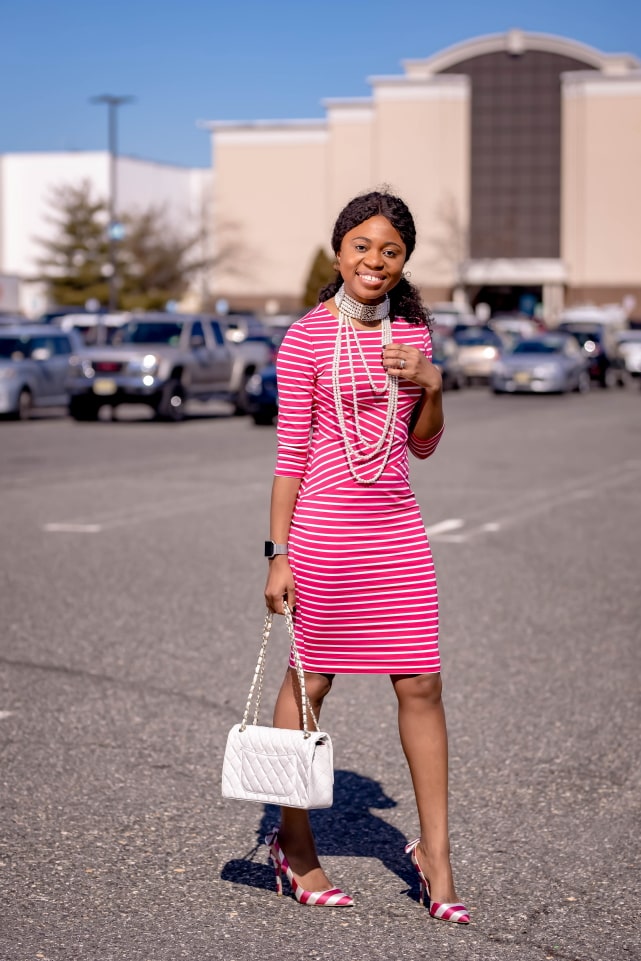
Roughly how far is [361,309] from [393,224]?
0.27 metres

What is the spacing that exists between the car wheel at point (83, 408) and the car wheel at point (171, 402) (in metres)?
1.16

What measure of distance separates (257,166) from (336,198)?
264 inches

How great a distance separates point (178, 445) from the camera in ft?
75.0

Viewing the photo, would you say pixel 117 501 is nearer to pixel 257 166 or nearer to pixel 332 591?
pixel 332 591

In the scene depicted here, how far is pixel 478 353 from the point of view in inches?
1783

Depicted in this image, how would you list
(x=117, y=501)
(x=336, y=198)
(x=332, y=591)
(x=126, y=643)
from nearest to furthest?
(x=332, y=591) < (x=126, y=643) < (x=117, y=501) < (x=336, y=198)

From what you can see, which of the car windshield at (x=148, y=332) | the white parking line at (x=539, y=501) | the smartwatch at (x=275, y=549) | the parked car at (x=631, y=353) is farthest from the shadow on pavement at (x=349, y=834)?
the parked car at (x=631, y=353)

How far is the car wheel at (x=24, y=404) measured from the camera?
28.8 meters

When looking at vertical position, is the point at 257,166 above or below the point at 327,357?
above

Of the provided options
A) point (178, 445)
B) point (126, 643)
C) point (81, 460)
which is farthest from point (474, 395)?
point (126, 643)

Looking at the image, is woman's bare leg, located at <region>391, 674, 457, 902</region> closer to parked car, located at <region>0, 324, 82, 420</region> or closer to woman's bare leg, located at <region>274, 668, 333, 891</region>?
woman's bare leg, located at <region>274, 668, 333, 891</region>

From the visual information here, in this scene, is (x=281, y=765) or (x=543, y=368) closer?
(x=281, y=765)

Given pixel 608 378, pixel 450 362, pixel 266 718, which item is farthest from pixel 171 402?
pixel 266 718

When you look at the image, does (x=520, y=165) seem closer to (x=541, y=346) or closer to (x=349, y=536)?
(x=541, y=346)
